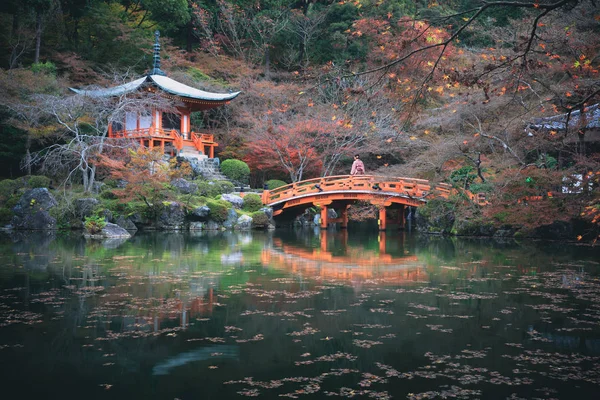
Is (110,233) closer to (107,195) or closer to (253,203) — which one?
(107,195)

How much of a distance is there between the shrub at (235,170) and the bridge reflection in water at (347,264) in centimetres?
1117

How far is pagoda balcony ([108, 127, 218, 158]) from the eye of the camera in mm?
26203

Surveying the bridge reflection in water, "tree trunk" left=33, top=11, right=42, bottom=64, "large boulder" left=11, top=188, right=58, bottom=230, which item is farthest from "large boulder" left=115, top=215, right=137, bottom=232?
"tree trunk" left=33, top=11, right=42, bottom=64

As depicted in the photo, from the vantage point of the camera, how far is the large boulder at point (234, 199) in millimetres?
23192

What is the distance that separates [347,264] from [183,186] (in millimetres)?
12513

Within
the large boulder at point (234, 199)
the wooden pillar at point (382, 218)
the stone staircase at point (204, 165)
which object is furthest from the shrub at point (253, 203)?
the wooden pillar at point (382, 218)

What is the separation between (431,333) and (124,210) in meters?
16.8

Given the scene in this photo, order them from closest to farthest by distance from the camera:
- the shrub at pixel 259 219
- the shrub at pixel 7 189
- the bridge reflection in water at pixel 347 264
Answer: the bridge reflection in water at pixel 347 264
the shrub at pixel 7 189
the shrub at pixel 259 219

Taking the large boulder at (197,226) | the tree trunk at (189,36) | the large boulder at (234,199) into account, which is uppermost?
the tree trunk at (189,36)

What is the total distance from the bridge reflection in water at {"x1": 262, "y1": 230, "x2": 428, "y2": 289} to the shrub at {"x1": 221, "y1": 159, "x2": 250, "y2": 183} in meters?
11.2

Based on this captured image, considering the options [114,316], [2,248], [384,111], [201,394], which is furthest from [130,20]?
[201,394]

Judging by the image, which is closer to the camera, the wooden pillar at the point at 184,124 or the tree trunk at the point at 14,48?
the tree trunk at the point at 14,48

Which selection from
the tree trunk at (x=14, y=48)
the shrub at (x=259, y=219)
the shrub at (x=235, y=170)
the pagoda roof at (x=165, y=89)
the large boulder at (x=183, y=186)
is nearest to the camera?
the large boulder at (x=183, y=186)

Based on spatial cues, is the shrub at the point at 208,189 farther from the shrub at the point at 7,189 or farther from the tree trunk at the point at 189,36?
the tree trunk at the point at 189,36
